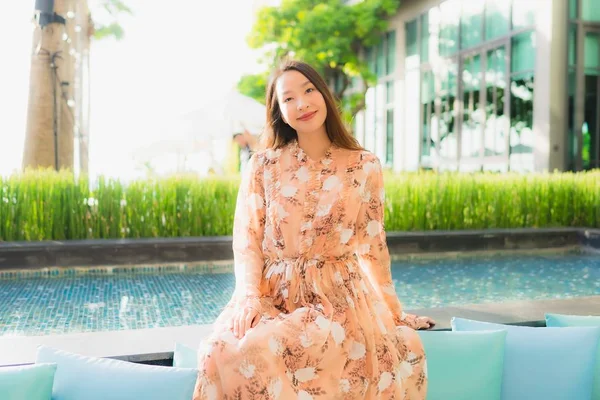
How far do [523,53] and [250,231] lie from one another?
38.0ft

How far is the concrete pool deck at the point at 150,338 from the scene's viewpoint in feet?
6.41

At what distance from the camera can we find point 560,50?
1139 centimetres

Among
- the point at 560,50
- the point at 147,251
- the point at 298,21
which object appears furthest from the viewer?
the point at 298,21

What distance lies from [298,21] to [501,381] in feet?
51.1

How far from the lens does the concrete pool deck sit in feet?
6.41

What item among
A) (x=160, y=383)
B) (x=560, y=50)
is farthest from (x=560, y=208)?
(x=160, y=383)

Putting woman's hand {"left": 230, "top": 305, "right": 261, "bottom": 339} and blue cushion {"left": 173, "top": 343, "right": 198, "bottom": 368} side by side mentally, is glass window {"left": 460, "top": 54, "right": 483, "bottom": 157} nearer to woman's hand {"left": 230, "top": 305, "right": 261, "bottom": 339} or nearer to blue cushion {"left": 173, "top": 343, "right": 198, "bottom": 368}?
blue cushion {"left": 173, "top": 343, "right": 198, "bottom": 368}

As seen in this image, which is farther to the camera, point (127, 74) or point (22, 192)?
point (127, 74)

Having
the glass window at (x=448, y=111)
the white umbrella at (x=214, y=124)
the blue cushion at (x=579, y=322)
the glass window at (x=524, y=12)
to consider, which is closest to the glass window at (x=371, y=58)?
Result: the glass window at (x=448, y=111)

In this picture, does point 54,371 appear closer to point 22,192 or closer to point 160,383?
point 160,383

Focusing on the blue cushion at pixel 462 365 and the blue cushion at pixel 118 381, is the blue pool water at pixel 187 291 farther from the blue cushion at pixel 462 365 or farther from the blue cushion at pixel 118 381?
the blue cushion at pixel 462 365

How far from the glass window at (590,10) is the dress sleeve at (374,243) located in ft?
37.2

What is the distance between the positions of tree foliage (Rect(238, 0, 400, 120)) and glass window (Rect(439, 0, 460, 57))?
53.7 inches

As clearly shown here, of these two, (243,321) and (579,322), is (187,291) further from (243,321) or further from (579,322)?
(243,321)
